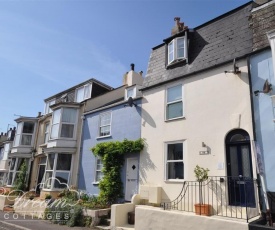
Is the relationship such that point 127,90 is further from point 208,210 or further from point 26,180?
point 26,180

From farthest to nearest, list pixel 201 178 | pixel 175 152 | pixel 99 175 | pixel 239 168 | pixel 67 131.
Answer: pixel 67 131 → pixel 99 175 → pixel 175 152 → pixel 201 178 → pixel 239 168

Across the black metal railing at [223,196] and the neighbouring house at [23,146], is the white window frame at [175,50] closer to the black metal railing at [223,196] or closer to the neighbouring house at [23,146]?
the black metal railing at [223,196]

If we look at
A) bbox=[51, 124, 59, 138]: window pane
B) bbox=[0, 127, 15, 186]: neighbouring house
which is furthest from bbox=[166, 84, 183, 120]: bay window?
bbox=[0, 127, 15, 186]: neighbouring house

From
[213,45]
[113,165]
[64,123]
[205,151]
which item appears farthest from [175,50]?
[64,123]

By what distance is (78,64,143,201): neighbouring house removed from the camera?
42.7ft

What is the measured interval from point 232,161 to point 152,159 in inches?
162

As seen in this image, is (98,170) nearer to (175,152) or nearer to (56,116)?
(175,152)

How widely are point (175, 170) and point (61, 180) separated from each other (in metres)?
9.54

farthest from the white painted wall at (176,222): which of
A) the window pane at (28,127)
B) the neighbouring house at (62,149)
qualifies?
the window pane at (28,127)

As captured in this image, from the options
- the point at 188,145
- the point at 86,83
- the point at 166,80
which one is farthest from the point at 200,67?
the point at 86,83

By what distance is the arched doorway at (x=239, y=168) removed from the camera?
847 cm

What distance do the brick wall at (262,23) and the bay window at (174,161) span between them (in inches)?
217

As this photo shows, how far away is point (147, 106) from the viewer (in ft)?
42.9

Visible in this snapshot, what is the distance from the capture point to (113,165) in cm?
1345
